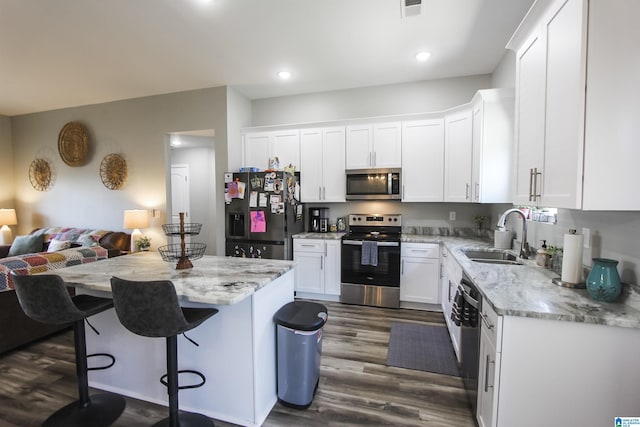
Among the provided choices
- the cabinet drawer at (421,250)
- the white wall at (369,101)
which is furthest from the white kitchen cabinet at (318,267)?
the white wall at (369,101)

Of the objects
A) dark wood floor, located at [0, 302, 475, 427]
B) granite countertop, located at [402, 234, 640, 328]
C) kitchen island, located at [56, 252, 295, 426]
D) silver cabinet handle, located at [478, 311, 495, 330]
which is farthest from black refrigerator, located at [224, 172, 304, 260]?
silver cabinet handle, located at [478, 311, 495, 330]

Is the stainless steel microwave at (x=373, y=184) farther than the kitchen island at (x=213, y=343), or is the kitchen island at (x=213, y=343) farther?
the stainless steel microwave at (x=373, y=184)

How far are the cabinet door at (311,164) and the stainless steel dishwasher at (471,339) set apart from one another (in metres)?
2.46

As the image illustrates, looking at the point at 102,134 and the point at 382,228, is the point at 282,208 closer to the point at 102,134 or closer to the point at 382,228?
the point at 382,228

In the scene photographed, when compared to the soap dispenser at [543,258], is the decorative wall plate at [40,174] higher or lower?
higher

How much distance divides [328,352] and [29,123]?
22.6 ft

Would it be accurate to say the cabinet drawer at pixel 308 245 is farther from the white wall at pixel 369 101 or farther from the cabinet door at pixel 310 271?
the white wall at pixel 369 101

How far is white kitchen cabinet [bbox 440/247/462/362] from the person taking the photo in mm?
2441

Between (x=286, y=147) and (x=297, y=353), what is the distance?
118 inches

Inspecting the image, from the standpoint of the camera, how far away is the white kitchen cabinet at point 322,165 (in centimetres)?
400

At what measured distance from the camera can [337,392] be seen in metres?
2.08

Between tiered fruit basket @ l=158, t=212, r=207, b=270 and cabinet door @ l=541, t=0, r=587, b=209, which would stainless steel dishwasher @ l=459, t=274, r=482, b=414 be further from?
tiered fruit basket @ l=158, t=212, r=207, b=270

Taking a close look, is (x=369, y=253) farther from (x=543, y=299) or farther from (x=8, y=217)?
(x=8, y=217)

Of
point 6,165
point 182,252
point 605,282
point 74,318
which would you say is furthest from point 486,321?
point 6,165
